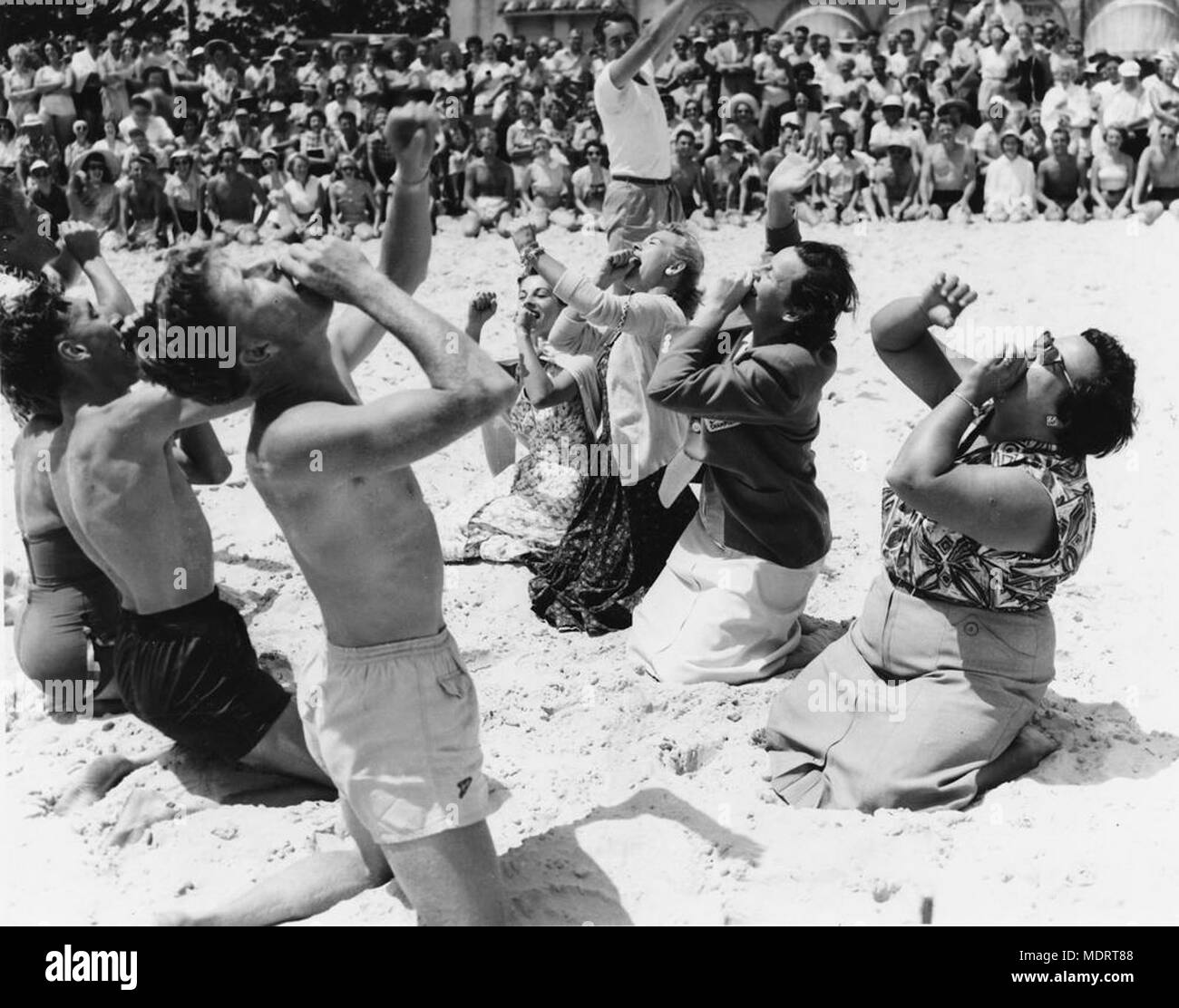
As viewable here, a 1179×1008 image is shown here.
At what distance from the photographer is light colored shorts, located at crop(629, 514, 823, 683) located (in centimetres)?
432

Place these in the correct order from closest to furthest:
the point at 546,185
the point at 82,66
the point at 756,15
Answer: the point at 546,185, the point at 82,66, the point at 756,15

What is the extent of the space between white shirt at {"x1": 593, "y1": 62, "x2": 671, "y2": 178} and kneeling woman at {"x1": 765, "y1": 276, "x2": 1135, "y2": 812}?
3.72m

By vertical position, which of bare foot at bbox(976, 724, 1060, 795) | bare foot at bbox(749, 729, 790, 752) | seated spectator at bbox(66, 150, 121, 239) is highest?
seated spectator at bbox(66, 150, 121, 239)

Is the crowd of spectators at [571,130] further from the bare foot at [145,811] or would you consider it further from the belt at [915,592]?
the bare foot at [145,811]

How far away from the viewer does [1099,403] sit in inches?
132

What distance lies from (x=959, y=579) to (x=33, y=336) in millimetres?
2736

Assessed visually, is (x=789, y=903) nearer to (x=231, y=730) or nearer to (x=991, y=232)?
(x=231, y=730)

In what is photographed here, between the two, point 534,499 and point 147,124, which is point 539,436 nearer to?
point 534,499

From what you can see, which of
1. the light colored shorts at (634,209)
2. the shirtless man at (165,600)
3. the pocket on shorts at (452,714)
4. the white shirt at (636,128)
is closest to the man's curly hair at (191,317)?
the pocket on shorts at (452,714)

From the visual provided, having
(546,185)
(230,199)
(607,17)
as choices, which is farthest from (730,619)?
(607,17)

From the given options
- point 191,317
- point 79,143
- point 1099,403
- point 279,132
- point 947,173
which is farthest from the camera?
point 279,132

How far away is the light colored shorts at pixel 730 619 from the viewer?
14.2 ft

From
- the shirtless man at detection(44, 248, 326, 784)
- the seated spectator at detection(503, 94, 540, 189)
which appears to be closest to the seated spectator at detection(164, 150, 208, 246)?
the seated spectator at detection(503, 94, 540, 189)

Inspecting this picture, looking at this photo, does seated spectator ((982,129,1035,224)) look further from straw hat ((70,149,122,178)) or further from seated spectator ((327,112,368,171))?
Result: straw hat ((70,149,122,178))
